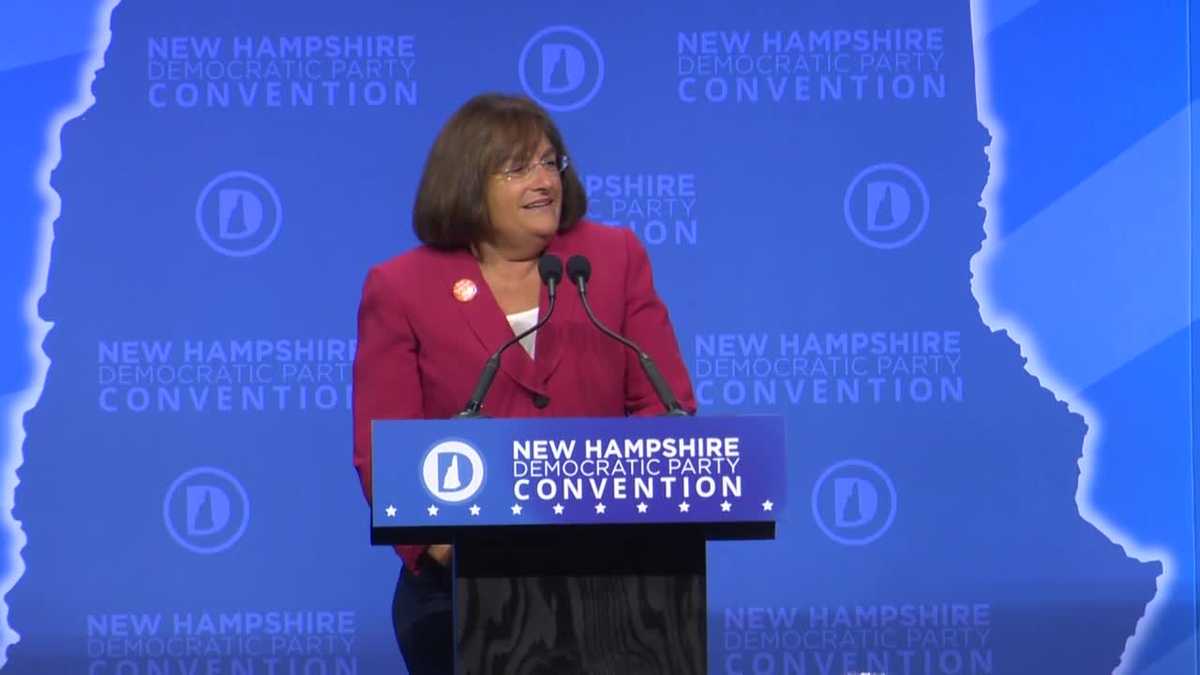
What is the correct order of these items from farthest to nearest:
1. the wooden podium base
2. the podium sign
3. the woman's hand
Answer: the woman's hand < the wooden podium base < the podium sign

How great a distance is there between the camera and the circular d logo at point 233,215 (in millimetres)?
4691

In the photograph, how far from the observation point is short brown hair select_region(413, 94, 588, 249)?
316 cm

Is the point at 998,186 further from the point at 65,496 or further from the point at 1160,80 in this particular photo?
the point at 65,496

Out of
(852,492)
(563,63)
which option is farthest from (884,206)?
(563,63)

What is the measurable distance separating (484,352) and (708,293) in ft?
5.74

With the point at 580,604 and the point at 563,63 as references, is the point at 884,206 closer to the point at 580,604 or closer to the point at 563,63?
the point at 563,63

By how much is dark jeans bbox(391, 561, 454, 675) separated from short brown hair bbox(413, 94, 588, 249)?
623 millimetres

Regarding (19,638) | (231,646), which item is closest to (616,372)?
(231,646)

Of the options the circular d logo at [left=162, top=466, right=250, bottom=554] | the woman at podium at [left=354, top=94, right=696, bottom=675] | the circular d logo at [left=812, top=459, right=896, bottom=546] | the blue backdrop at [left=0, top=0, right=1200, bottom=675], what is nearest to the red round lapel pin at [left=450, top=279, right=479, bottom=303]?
the woman at podium at [left=354, top=94, right=696, bottom=675]

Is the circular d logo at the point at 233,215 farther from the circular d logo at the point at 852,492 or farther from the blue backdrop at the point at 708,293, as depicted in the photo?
the circular d logo at the point at 852,492

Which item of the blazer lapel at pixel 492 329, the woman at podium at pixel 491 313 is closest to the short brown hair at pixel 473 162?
the woman at podium at pixel 491 313

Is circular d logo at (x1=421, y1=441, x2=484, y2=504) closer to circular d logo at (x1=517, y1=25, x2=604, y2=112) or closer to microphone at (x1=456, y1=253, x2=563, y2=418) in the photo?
microphone at (x1=456, y1=253, x2=563, y2=418)

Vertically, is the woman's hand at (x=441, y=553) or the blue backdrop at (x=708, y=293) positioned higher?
the blue backdrop at (x=708, y=293)

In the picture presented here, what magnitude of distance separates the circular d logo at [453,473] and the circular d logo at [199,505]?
2.35m
